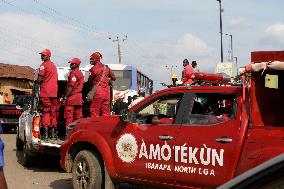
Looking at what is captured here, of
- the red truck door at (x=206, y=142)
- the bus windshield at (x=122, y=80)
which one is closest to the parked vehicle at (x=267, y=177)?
the red truck door at (x=206, y=142)

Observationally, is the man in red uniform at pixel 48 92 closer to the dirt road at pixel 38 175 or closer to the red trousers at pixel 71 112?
the red trousers at pixel 71 112

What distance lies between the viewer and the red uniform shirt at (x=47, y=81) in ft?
34.9

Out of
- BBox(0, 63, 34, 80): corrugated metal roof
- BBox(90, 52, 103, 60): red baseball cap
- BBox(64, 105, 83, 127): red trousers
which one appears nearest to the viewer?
BBox(64, 105, 83, 127): red trousers

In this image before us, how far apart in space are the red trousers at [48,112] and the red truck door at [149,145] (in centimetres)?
385

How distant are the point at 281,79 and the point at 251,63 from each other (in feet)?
1.42

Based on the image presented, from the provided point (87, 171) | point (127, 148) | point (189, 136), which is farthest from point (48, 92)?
point (189, 136)

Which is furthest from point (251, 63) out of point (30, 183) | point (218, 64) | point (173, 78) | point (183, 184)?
point (218, 64)

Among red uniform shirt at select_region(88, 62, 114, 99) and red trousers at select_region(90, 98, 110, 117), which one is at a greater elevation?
red uniform shirt at select_region(88, 62, 114, 99)

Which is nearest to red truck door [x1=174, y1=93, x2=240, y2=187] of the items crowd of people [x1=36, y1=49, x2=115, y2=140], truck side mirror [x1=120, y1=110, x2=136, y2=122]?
truck side mirror [x1=120, y1=110, x2=136, y2=122]

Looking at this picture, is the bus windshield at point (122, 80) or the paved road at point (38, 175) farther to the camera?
the bus windshield at point (122, 80)

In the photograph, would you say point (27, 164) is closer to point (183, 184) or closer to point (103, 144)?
point (103, 144)

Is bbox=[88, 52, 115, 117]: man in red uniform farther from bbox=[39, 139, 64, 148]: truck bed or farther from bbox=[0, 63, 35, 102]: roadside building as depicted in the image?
bbox=[0, 63, 35, 102]: roadside building

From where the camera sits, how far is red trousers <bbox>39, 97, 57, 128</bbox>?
34.4 feet

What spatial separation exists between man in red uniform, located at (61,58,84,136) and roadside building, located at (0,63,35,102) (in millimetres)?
35563
